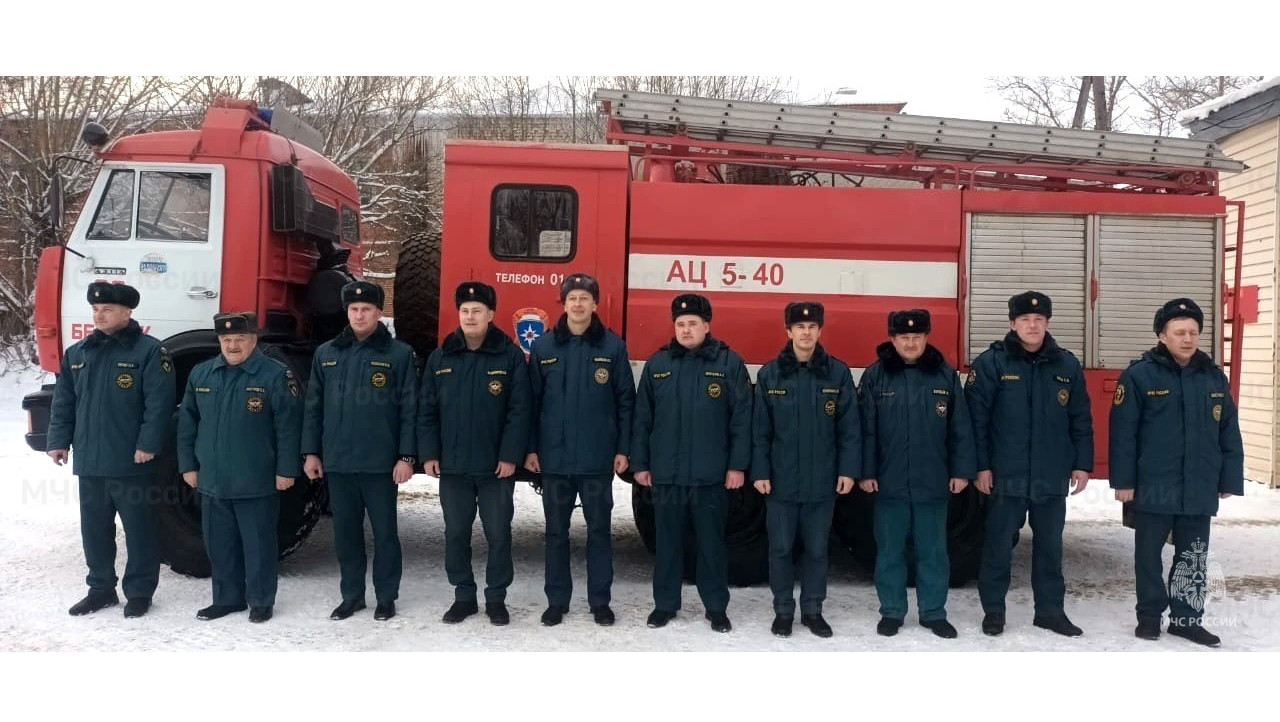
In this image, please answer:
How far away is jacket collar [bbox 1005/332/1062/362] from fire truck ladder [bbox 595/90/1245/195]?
1185 mm

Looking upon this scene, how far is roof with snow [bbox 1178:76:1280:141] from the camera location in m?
8.73

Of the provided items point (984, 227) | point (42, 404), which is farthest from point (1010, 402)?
point (42, 404)

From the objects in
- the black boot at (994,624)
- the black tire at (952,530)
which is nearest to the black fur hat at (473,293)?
the black tire at (952,530)

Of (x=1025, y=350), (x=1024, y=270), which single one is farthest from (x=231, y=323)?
(x=1024, y=270)

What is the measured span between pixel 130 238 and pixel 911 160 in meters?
4.96

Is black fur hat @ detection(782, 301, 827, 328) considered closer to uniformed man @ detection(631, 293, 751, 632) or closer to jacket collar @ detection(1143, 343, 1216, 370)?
uniformed man @ detection(631, 293, 751, 632)

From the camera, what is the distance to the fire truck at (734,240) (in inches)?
210

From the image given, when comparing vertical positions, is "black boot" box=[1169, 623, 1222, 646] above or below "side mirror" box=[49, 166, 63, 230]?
below

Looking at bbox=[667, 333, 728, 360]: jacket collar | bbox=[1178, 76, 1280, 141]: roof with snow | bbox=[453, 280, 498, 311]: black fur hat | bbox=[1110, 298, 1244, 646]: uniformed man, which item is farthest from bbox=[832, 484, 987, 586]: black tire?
bbox=[1178, 76, 1280, 141]: roof with snow

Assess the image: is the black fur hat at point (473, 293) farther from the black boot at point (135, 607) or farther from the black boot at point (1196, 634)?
the black boot at point (1196, 634)

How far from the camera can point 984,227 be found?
5.41m

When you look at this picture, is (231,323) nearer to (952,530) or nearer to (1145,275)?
(952,530)

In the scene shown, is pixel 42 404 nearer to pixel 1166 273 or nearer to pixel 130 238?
pixel 130 238

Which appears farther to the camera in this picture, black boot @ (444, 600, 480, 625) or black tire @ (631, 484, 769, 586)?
black tire @ (631, 484, 769, 586)
